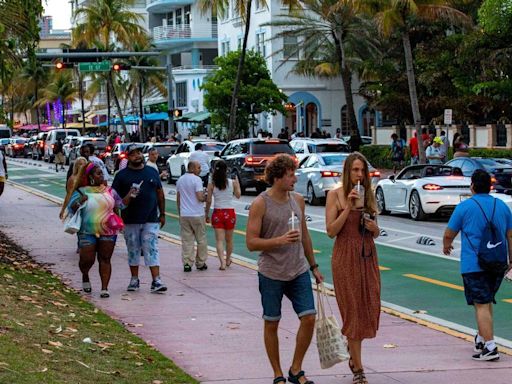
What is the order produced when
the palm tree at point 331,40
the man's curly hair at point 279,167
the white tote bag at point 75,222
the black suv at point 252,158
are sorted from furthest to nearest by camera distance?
the palm tree at point 331,40 → the black suv at point 252,158 → the white tote bag at point 75,222 → the man's curly hair at point 279,167

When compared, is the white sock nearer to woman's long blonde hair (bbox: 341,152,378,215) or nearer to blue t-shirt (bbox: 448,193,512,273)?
blue t-shirt (bbox: 448,193,512,273)

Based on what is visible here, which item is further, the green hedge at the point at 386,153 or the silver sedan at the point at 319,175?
the green hedge at the point at 386,153

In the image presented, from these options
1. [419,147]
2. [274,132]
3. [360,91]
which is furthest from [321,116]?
[419,147]

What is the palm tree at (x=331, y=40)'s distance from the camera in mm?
55531

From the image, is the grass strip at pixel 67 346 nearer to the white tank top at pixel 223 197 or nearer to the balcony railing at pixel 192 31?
the white tank top at pixel 223 197

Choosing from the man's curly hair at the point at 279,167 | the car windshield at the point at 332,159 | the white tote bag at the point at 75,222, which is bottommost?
the car windshield at the point at 332,159

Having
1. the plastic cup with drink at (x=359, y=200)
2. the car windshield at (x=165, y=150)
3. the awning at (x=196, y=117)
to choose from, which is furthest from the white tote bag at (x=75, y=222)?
the awning at (x=196, y=117)

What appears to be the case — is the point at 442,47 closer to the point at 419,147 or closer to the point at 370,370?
the point at 419,147

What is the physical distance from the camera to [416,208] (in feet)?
87.7

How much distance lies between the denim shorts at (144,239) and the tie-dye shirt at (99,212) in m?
0.25

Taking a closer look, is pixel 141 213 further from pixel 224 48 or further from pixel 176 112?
pixel 224 48

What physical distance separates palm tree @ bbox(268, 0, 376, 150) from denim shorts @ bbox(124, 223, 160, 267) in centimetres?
3767

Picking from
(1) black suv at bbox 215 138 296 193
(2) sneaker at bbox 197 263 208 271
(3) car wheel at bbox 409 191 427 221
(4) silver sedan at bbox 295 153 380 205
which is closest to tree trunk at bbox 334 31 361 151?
(1) black suv at bbox 215 138 296 193

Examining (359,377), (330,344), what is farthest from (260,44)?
(330,344)
